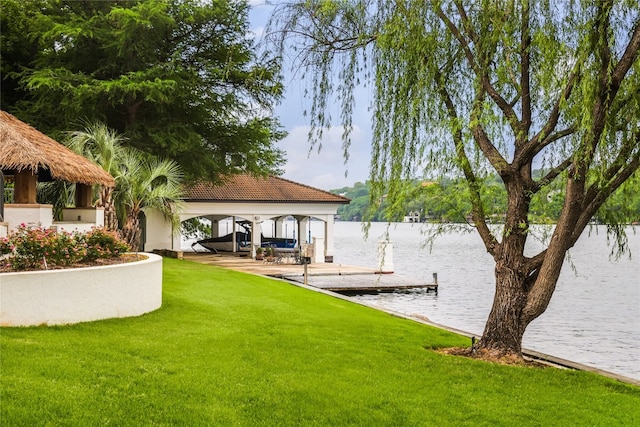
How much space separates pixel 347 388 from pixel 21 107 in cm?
2466

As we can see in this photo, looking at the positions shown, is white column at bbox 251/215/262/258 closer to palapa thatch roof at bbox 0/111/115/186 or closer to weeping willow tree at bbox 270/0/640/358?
palapa thatch roof at bbox 0/111/115/186

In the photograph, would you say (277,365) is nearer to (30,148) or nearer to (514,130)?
(514,130)

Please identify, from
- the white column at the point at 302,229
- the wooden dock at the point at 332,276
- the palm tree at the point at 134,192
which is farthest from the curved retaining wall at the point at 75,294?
the white column at the point at 302,229

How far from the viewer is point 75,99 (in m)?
26.7

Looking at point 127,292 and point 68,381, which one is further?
point 127,292

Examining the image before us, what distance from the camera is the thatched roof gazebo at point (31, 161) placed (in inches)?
550

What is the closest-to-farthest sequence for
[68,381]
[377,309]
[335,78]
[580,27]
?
[68,381], [580,27], [335,78], [377,309]

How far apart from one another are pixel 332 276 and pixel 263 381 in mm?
22357

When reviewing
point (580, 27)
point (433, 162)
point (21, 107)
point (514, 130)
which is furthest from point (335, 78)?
point (21, 107)

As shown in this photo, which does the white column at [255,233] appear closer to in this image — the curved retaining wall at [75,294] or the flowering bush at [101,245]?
the flowering bush at [101,245]

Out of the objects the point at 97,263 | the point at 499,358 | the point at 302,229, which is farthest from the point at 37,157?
the point at 302,229

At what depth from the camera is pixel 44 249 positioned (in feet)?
34.8

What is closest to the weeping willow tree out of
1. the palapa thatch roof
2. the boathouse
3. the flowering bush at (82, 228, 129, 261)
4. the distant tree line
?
the distant tree line

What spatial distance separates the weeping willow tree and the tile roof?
22.7m
